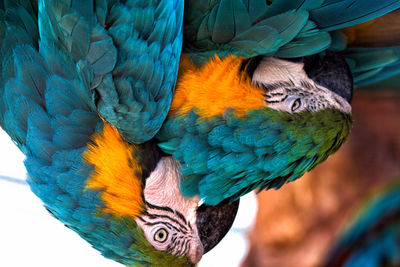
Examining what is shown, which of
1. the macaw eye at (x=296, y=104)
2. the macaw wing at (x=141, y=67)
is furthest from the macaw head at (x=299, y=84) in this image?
the macaw wing at (x=141, y=67)

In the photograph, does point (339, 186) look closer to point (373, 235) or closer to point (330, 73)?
point (373, 235)

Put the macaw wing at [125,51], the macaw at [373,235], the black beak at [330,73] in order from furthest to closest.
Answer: the macaw at [373,235], the black beak at [330,73], the macaw wing at [125,51]

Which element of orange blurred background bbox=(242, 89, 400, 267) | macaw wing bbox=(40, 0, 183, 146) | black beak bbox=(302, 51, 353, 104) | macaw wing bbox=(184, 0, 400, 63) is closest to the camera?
macaw wing bbox=(40, 0, 183, 146)

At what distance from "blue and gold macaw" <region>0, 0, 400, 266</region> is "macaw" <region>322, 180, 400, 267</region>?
3.97 ft

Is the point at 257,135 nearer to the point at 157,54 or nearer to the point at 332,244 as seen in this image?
the point at 157,54

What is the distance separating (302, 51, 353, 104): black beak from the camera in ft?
3.87

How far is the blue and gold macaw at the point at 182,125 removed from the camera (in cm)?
107

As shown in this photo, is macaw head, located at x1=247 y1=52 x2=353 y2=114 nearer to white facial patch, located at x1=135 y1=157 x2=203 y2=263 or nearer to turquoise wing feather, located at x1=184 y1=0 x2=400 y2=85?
turquoise wing feather, located at x1=184 y1=0 x2=400 y2=85

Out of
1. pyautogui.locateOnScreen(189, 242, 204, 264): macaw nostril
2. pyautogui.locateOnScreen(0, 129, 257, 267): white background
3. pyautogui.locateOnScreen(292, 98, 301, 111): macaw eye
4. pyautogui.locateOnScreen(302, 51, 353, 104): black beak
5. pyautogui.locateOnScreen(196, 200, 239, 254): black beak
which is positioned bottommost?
pyautogui.locateOnScreen(0, 129, 257, 267): white background

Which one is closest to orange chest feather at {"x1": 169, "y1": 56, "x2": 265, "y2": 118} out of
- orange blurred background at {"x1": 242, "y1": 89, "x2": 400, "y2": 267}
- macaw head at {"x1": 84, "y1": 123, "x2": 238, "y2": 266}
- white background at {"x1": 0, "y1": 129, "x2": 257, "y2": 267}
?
macaw head at {"x1": 84, "y1": 123, "x2": 238, "y2": 266}

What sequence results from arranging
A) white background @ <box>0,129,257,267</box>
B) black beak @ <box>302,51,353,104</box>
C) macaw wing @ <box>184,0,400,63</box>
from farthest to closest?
white background @ <box>0,129,257,267</box>, black beak @ <box>302,51,353,104</box>, macaw wing @ <box>184,0,400,63</box>

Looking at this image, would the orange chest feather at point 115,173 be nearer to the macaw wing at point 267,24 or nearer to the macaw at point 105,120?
the macaw at point 105,120

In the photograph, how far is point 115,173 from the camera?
3.54 feet

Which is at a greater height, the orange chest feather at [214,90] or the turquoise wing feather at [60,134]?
the orange chest feather at [214,90]
